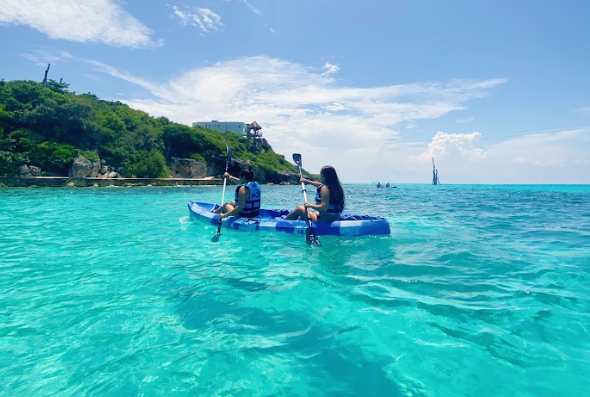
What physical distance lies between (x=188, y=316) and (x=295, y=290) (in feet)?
4.71

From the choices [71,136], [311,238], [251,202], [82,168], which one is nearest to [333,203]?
[311,238]

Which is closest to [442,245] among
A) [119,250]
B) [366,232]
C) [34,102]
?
[366,232]

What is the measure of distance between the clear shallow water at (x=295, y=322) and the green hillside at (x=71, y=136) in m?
36.4

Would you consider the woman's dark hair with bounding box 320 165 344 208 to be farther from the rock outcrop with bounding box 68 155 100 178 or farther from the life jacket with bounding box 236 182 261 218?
the rock outcrop with bounding box 68 155 100 178

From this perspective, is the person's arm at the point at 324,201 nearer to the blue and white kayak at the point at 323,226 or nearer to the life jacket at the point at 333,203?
the life jacket at the point at 333,203

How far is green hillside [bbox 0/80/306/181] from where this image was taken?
34.8 m

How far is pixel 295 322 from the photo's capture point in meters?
3.45

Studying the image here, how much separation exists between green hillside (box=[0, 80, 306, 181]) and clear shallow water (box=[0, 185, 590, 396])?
36399 millimetres

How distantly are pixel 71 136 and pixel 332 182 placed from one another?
43.8 metres

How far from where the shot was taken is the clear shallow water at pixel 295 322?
2479 mm

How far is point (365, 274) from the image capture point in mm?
5086

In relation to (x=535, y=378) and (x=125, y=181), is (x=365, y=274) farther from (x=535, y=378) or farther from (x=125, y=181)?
(x=125, y=181)

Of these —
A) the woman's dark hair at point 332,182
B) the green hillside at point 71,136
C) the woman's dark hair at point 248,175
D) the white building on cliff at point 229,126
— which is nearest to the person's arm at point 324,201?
the woman's dark hair at point 332,182

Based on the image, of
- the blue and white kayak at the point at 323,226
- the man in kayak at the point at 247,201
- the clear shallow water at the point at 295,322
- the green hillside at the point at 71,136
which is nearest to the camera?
the clear shallow water at the point at 295,322
